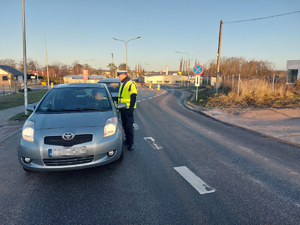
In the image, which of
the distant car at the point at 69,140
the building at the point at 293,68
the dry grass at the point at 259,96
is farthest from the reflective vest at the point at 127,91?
the building at the point at 293,68

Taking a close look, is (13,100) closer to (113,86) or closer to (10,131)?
(113,86)

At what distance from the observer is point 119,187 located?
3.58 m

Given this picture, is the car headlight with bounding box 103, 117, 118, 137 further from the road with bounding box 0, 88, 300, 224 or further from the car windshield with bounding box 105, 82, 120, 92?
the car windshield with bounding box 105, 82, 120, 92

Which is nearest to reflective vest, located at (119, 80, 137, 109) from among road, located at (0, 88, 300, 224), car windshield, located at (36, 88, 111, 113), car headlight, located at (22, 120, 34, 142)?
Answer: car windshield, located at (36, 88, 111, 113)

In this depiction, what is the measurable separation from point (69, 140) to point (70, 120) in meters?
0.53

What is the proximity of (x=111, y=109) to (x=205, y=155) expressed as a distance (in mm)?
2406

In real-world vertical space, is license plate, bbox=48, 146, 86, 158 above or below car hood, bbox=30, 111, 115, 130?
below

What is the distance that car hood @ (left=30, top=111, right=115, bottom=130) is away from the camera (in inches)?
151

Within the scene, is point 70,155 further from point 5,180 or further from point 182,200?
point 182,200

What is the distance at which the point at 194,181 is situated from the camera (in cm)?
377

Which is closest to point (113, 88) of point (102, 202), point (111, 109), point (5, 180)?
point (111, 109)

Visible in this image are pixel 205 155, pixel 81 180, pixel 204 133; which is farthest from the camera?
pixel 204 133

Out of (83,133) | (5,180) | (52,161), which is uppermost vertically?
(83,133)

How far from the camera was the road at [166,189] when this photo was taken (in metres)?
2.81
